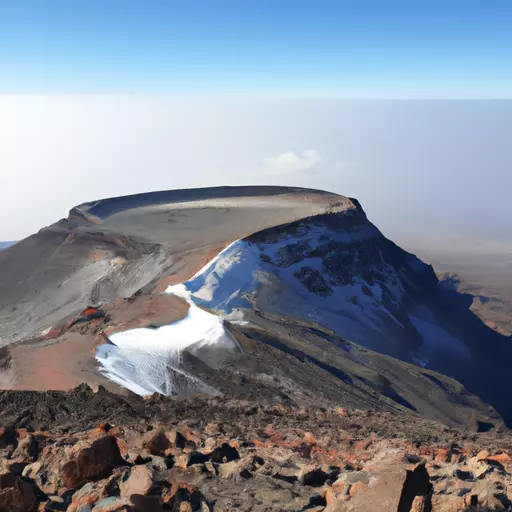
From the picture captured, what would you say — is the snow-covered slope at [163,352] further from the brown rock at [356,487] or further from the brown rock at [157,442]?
the brown rock at [356,487]

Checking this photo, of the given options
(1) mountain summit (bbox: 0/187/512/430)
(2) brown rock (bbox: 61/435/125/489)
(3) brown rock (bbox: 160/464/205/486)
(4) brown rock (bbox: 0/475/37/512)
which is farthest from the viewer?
(1) mountain summit (bbox: 0/187/512/430)

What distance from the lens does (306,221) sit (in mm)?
41406

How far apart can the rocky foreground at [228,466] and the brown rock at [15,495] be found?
0.01 m

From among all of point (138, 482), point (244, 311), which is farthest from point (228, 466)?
point (244, 311)

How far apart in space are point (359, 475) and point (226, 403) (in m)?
11.2

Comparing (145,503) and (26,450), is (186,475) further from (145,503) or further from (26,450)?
(26,450)

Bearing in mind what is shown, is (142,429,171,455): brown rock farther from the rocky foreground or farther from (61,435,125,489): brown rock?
(61,435,125,489): brown rock

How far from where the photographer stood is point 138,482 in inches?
355

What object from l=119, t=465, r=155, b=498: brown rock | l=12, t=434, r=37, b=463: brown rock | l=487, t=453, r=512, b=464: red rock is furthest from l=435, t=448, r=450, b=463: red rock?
l=12, t=434, r=37, b=463: brown rock

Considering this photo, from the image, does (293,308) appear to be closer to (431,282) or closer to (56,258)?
(431,282)

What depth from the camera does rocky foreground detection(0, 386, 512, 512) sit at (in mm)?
8188

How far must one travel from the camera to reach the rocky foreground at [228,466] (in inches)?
322

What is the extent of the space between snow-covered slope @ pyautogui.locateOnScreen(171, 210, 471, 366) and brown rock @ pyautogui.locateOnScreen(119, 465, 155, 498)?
62.3 ft

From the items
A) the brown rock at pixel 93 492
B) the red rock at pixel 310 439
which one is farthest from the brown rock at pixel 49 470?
the red rock at pixel 310 439
